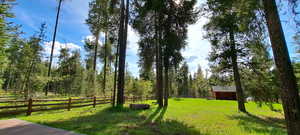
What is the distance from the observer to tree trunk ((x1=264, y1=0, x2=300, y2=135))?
3.33 m

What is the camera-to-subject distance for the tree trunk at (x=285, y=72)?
10.9 feet

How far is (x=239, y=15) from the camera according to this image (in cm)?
524

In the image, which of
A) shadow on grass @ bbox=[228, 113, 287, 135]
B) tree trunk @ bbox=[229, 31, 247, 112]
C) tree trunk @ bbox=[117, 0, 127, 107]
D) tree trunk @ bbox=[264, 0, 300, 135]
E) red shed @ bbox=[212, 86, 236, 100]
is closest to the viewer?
tree trunk @ bbox=[264, 0, 300, 135]

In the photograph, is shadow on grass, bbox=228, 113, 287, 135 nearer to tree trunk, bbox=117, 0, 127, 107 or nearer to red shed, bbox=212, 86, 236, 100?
tree trunk, bbox=117, 0, 127, 107

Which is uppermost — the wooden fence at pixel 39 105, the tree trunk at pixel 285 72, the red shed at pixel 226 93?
the tree trunk at pixel 285 72

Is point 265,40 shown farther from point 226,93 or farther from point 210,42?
point 226,93

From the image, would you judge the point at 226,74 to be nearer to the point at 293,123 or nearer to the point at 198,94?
the point at 293,123

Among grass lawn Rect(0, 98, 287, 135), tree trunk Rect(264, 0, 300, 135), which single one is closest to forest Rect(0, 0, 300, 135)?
tree trunk Rect(264, 0, 300, 135)

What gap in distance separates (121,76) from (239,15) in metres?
8.26

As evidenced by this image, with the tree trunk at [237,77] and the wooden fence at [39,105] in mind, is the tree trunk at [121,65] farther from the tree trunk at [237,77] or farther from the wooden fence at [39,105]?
the tree trunk at [237,77]

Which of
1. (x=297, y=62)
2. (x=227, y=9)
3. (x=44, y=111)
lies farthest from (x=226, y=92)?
(x=44, y=111)

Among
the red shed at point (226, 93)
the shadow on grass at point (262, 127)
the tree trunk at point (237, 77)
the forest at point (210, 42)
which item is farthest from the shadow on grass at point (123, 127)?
the red shed at point (226, 93)

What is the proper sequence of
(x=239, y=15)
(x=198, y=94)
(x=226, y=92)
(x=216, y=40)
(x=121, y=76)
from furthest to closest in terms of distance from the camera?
(x=198, y=94) → (x=226, y=92) → (x=216, y=40) → (x=121, y=76) → (x=239, y=15)

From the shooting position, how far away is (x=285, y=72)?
3529 mm
